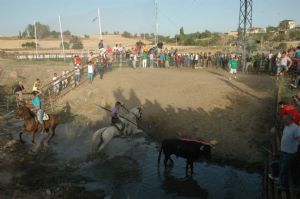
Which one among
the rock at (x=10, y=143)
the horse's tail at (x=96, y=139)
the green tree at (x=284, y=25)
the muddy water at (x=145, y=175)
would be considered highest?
the green tree at (x=284, y=25)

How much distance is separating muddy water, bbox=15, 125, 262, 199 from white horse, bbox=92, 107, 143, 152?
1.46 ft

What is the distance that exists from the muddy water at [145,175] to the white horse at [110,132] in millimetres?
445

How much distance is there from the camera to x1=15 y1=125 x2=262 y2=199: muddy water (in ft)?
40.4

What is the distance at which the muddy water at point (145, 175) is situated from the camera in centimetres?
1230

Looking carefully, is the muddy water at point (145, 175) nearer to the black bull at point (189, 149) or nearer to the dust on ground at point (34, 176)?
the dust on ground at point (34, 176)

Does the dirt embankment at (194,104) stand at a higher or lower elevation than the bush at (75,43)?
lower

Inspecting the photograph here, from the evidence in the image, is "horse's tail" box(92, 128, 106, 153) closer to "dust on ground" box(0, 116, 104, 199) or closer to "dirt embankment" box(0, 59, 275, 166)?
"dust on ground" box(0, 116, 104, 199)

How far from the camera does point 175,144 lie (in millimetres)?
13617

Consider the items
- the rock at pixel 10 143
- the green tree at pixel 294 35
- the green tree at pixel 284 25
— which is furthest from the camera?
the green tree at pixel 284 25

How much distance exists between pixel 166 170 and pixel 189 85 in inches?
444

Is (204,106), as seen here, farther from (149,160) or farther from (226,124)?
(149,160)

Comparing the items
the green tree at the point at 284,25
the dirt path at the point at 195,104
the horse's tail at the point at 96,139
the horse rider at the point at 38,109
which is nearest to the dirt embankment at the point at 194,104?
the dirt path at the point at 195,104

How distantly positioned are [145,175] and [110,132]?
2.82 meters

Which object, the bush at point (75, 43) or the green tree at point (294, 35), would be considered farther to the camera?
the green tree at point (294, 35)
